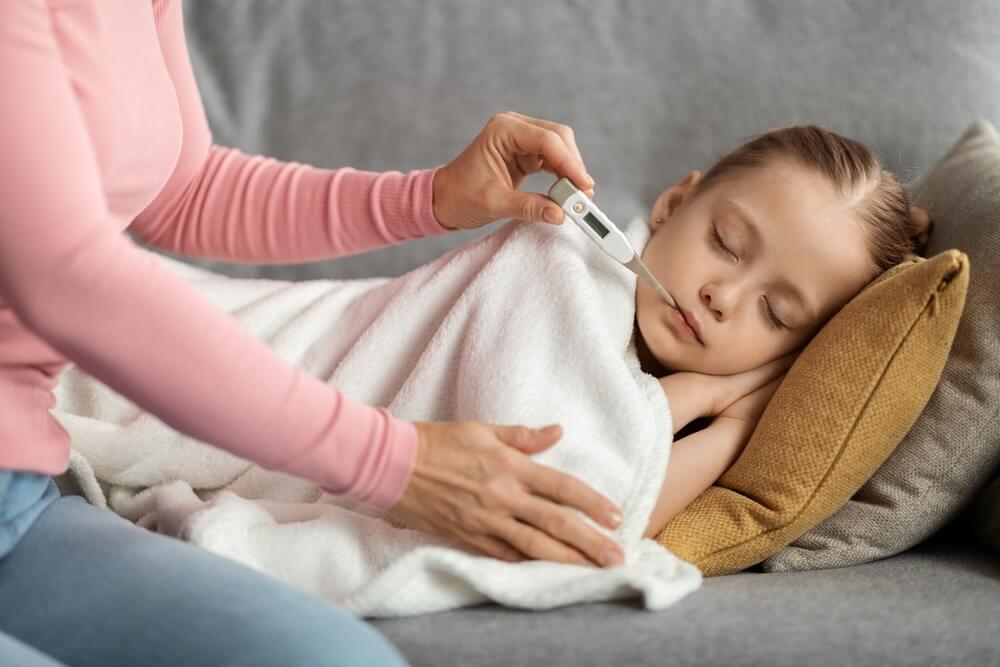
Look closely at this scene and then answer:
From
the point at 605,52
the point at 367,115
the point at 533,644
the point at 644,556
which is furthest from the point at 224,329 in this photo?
the point at 605,52

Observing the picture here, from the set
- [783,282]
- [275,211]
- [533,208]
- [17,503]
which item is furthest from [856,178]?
[17,503]

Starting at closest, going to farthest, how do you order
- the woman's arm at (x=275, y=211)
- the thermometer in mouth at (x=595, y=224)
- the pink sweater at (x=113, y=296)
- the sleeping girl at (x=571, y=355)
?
the pink sweater at (x=113, y=296) < the sleeping girl at (x=571, y=355) < the thermometer in mouth at (x=595, y=224) < the woman's arm at (x=275, y=211)

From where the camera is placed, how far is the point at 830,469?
1.04 m

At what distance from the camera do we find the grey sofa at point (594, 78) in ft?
5.44

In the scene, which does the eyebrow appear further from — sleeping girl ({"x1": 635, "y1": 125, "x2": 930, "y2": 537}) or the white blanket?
the white blanket

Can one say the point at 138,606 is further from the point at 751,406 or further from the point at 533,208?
the point at 751,406

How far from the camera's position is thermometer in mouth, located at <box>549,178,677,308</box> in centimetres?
110

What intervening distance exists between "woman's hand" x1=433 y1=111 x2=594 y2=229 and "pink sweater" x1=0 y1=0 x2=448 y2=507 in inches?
13.5

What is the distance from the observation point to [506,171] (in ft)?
3.84

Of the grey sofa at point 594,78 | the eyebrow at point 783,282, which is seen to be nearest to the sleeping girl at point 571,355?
the eyebrow at point 783,282

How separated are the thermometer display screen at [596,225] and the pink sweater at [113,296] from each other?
377 mm

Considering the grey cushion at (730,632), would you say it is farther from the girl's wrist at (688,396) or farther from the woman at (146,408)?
the girl's wrist at (688,396)

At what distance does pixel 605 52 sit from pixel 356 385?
85 centimetres

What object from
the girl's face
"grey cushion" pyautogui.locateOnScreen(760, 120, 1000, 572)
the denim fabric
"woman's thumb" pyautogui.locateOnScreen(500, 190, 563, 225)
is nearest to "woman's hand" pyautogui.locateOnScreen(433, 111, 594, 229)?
"woman's thumb" pyautogui.locateOnScreen(500, 190, 563, 225)
